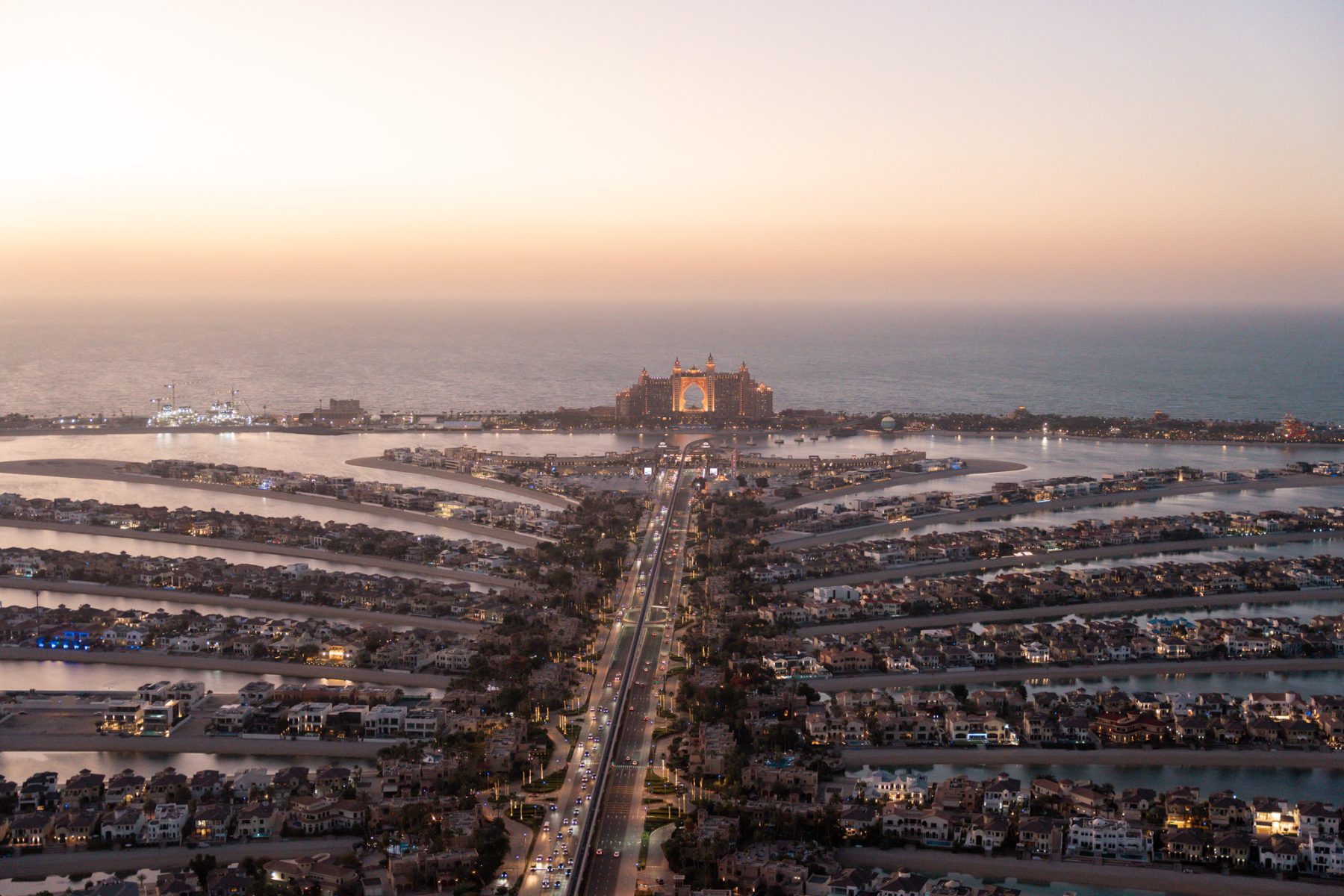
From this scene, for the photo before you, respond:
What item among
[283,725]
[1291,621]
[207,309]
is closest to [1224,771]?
[1291,621]

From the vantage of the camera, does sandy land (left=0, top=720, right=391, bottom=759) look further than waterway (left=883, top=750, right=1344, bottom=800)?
Yes

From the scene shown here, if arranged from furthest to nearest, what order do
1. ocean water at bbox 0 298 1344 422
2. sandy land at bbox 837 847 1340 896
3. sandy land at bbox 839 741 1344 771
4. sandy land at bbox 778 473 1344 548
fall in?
ocean water at bbox 0 298 1344 422, sandy land at bbox 778 473 1344 548, sandy land at bbox 839 741 1344 771, sandy land at bbox 837 847 1340 896

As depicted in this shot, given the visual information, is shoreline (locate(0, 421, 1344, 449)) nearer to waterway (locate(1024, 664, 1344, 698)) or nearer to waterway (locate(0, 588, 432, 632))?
waterway (locate(0, 588, 432, 632))

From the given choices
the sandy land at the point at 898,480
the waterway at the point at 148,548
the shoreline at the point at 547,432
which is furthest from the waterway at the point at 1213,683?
the shoreline at the point at 547,432

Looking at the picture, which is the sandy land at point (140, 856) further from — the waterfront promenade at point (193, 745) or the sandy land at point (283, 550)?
the sandy land at point (283, 550)

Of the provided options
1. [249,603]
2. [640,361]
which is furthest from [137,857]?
[640,361]

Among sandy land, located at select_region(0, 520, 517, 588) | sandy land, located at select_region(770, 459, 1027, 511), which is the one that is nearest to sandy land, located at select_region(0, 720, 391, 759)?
sandy land, located at select_region(0, 520, 517, 588)

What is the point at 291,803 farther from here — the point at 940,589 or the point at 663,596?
the point at 940,589
